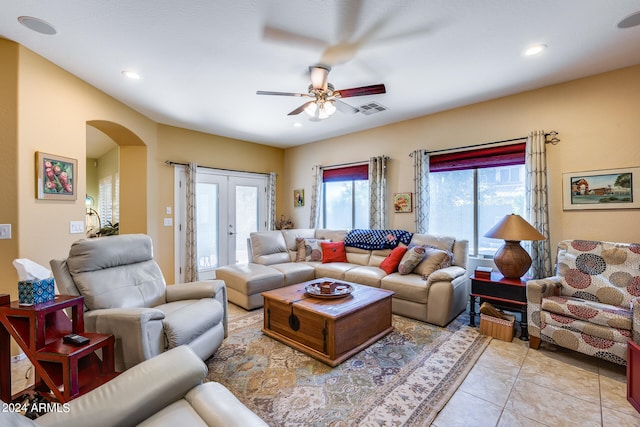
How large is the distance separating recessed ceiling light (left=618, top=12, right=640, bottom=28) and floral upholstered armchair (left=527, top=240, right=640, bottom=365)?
6.30ft

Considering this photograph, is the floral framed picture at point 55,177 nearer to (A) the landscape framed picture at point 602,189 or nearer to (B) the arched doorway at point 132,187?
(B) the arched doorway at point 132,187

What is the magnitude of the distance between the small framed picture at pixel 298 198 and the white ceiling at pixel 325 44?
2.75 m

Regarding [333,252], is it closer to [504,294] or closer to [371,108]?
[371,108]

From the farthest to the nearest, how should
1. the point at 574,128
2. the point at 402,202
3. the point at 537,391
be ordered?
the point at 402,202 → the point at 574,128 → the point at 537,391

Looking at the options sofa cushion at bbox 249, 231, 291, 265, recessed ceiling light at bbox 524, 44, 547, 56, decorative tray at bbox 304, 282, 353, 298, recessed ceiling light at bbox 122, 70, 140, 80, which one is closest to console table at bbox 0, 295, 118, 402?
decorative tray at bbox 304, 282, 353, 298

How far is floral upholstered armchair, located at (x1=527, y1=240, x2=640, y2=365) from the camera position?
2230 mm

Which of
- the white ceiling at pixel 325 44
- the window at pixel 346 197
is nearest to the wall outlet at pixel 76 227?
the white ceiling at pixel 325 44

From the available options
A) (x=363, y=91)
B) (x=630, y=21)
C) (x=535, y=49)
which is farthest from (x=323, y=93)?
(x=630, y=21)

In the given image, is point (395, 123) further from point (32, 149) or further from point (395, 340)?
point (32, 149)

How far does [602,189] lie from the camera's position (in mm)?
3029


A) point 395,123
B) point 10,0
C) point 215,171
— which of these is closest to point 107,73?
point 10,0

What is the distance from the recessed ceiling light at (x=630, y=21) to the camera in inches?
82.5

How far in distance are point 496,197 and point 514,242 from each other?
0.97 metres

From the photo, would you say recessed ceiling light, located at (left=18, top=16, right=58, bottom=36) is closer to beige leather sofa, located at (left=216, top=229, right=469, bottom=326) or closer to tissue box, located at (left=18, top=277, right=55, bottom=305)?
tissue box, located at (left=18, top=277, right=55, bottom=305)
